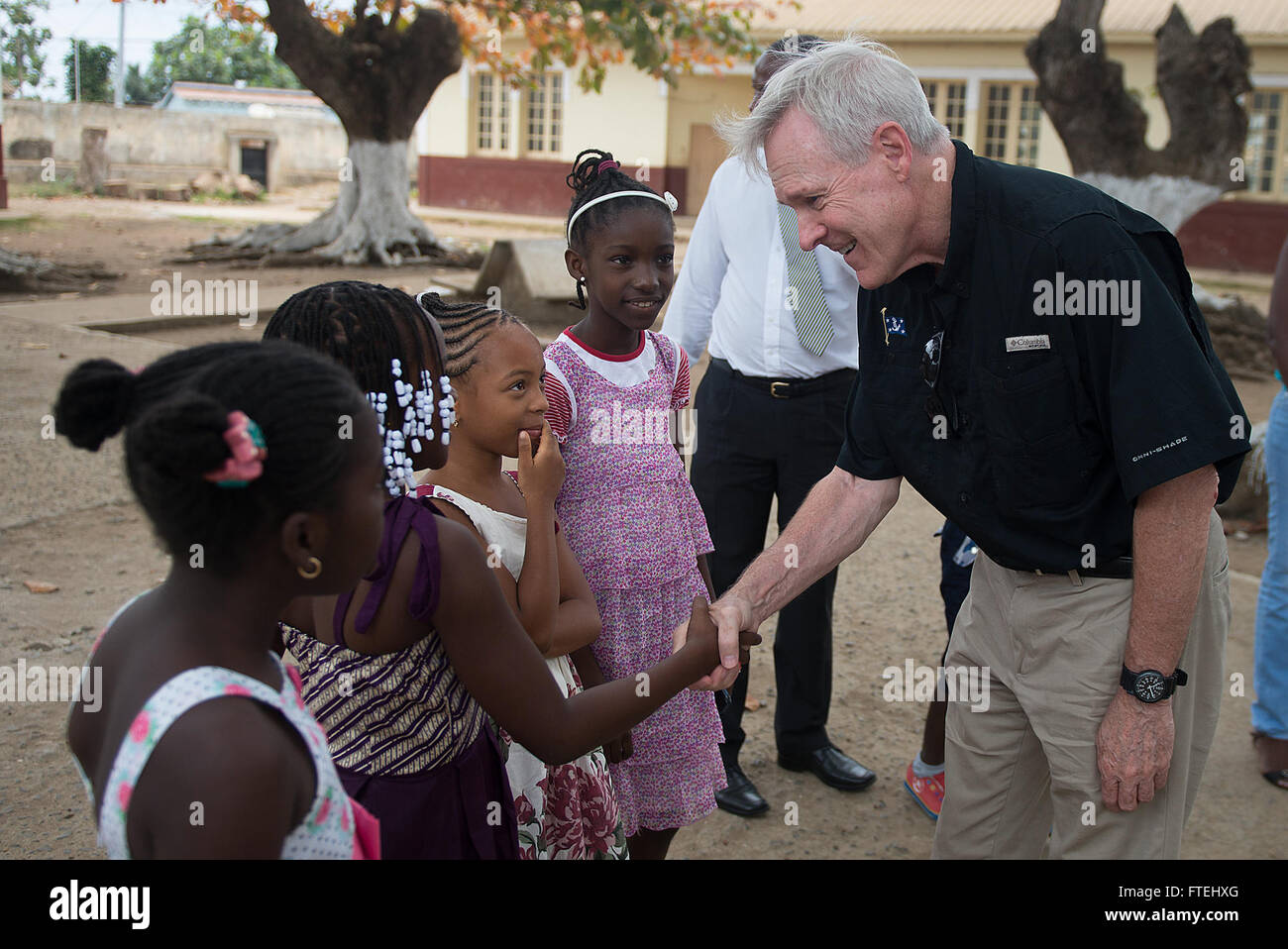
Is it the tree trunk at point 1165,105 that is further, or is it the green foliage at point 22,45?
the green foliage at point 22,45

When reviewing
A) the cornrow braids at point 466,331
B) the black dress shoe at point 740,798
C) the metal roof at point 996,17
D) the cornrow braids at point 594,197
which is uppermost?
the metal roof at point 996,17

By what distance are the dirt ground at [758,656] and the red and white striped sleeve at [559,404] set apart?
0.98 m

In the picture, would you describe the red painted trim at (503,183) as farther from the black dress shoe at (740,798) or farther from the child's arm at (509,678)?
the child's arm at (509,678)

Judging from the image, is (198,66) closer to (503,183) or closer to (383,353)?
(503,183)

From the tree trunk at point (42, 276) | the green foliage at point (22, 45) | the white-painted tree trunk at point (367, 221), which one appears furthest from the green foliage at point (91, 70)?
the tree trunk at point (42, 276)

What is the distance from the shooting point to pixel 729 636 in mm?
2525

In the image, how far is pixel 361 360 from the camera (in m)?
1.92

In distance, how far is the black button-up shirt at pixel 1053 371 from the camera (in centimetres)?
210

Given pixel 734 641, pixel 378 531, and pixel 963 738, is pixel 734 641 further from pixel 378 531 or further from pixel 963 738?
pixel 378 531

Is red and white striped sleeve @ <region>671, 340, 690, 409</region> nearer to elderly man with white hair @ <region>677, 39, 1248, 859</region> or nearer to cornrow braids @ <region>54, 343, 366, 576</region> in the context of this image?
elderly man with white hair @ <region>677, 39, 1248, 859</region>

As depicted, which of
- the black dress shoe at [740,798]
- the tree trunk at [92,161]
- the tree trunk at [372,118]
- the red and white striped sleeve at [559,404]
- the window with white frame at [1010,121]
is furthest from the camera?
the tree trunk at [92,161]

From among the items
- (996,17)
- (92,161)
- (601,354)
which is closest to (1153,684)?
(601,354)

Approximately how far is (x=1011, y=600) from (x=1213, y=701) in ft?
1.47
